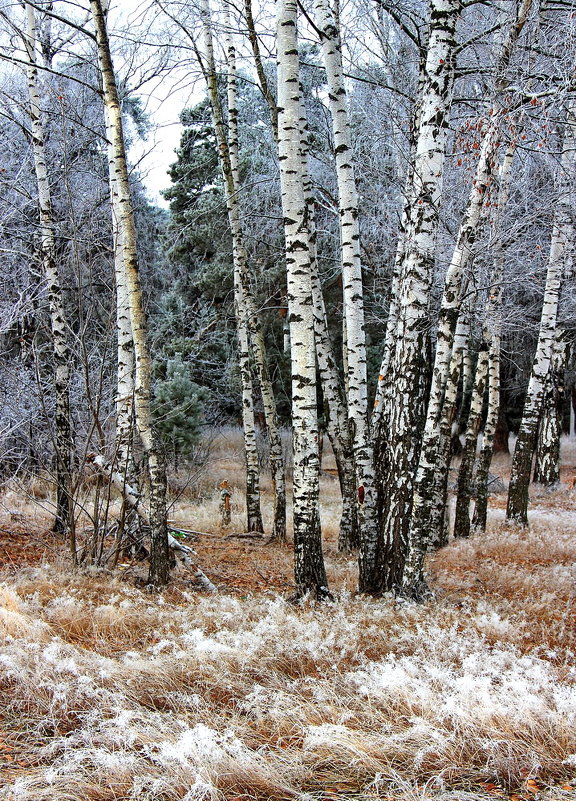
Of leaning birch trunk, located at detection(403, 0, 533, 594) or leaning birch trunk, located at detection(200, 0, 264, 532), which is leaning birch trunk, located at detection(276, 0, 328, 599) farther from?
leaning birch trunk, located at detection(200, 0, 264, 532)

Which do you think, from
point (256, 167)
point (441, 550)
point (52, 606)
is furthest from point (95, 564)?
point (256, 167)

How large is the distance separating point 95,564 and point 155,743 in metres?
3.59

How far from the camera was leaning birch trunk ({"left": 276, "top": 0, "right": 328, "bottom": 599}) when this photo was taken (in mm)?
5559

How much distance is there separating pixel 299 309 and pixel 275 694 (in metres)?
3.22

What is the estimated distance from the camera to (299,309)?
5.59m

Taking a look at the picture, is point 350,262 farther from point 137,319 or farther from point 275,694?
point 275,694

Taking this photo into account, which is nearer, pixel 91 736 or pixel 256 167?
pixel 91 736

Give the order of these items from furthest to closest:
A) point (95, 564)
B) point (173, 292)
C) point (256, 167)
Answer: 1. point (173, 292)
2. point (256, 167)
3. point (95, 564)

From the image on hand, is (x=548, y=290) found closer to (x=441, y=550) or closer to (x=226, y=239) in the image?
(x=441, y=550)

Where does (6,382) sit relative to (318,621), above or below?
above

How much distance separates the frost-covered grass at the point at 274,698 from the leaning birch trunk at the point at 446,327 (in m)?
0.61

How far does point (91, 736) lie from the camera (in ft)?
10.8

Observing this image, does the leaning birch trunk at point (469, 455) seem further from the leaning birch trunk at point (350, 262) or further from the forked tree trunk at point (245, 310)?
the leaning birch trunk at point (350, 262)

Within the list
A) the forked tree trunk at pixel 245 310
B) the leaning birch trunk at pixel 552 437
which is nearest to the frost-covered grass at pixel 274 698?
the forked tree trunk at pixel 245 310
